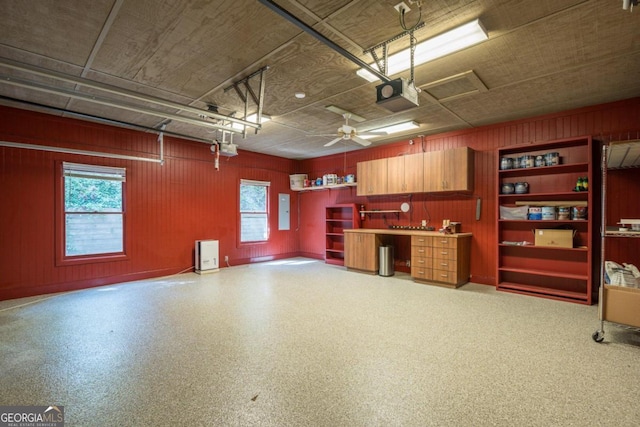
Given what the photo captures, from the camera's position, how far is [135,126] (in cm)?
518

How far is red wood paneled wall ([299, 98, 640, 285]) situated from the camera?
161 inches

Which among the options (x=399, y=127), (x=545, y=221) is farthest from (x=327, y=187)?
(x=545, y=221)

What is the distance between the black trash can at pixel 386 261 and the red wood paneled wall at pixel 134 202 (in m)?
3.12

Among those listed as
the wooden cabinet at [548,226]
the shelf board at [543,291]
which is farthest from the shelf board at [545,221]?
the shelf board at [543,291]

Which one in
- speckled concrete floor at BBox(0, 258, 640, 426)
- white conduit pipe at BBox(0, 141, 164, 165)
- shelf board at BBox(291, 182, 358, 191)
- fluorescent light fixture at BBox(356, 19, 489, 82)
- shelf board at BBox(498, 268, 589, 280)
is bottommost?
speckled concrete floor at BBox(0, 258, 640, 426)

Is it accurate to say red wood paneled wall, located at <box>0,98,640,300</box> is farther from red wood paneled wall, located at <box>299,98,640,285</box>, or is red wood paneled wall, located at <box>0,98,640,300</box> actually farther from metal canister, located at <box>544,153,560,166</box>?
metal canister, located at <box>544,153,560,166</box>

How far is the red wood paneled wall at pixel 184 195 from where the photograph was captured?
4.36 m

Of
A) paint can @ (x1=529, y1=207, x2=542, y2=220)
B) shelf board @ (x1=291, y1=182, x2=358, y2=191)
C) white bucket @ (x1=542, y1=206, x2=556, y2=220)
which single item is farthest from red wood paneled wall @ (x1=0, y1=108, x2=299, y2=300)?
white bucket @ (x1=542, y1=206, x2=556, y2=220)

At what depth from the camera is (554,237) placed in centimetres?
441

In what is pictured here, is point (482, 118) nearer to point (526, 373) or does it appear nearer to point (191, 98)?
point (526, 373)

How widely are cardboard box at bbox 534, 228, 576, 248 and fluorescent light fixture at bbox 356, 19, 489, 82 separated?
3.26 meters

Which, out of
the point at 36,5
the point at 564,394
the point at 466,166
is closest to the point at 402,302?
the point at 564,394

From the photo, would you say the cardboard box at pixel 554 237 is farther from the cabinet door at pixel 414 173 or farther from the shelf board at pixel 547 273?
the cabinet door at pixel 414 173

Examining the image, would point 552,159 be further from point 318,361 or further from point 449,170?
point 318,361
